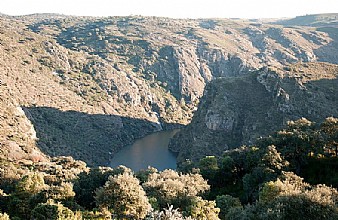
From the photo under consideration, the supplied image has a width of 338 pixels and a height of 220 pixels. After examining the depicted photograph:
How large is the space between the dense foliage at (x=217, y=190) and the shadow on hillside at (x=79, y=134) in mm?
53944

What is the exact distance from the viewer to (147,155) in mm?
131125

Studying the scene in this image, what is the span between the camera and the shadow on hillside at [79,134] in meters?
112

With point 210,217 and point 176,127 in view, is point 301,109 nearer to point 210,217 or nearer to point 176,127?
point 210,217

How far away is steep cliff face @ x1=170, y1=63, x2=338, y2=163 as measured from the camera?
96500mm

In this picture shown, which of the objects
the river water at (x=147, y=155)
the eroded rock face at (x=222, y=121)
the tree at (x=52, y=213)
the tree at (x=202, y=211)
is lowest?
the river water at (x=147, y=155)

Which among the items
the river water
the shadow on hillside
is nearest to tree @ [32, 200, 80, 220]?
the shadow on hillside

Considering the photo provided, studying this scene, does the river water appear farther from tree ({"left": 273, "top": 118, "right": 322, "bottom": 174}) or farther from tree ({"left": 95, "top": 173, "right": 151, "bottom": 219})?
tree ({"left": 95, "top": 173, "right": 151, "bottom": 219})

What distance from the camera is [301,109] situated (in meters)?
96.4

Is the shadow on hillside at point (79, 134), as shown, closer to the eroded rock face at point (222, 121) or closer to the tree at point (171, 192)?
the eroded rock face at point (222, 121)

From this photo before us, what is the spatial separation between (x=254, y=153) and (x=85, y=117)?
92054 millimetres

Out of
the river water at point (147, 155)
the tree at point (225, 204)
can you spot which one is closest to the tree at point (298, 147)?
the tree at point (225, 204)

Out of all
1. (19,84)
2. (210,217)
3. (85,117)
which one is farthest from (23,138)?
(210,217)

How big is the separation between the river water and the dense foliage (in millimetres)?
54457

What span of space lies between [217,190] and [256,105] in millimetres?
61352
